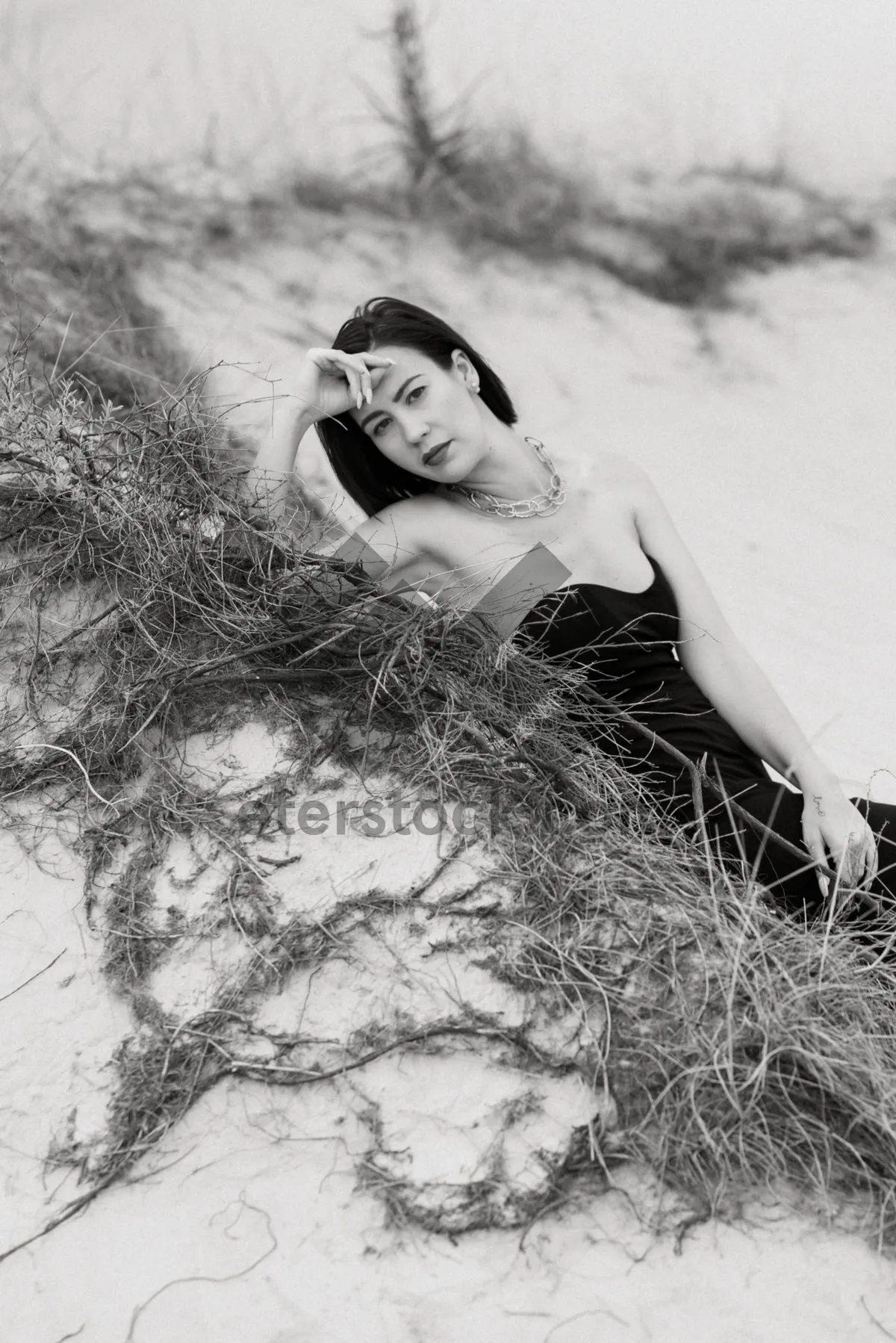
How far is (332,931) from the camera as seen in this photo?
184cm

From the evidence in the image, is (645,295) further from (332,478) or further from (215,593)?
(215,593)

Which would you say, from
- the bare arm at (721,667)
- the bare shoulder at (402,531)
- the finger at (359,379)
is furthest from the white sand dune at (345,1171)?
the bare arm at (721,667)

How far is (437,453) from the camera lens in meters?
2.46

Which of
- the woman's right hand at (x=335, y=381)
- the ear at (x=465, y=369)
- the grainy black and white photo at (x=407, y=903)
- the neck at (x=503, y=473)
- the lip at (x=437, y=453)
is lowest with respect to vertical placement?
the grainy black and white photo at (x=407, y=903)

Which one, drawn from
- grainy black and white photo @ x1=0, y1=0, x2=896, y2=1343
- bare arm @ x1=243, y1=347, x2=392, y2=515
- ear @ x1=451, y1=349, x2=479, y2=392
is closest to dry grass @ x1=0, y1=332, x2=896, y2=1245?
grainy black and white photo @ x1=0, y1=0, x2=896, y2=1343

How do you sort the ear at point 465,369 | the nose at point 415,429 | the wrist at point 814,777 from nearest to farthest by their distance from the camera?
the wrist at point 814,777
the nose at point 415,429
the ear at point 465,369

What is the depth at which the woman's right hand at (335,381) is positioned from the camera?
7.78 ft

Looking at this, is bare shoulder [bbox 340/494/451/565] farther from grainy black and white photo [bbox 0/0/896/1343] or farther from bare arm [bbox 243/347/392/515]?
bare arm [bbox 243/347/392/515]

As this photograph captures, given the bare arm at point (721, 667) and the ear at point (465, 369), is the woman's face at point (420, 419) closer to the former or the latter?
the ear at point (465, 369)

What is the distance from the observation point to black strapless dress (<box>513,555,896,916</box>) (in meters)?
2.19

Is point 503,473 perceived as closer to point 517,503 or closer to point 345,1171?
point 517,503

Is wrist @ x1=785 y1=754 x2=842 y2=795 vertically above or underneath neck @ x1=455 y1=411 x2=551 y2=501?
underneath

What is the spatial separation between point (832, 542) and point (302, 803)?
11.1 ft

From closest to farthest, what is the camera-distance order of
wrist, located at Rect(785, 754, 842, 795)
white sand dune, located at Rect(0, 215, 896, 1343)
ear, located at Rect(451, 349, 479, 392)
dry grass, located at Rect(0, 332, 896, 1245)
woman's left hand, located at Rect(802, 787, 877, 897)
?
1. white sand dune, located at Rect(0, 215, 896, 1343)
2. dry grass, located at Rect(0, 332, 896, 1245)
3. woman's left hand, located at Rect(802, 787, 877, 897)
4. wrist, located at Rect(785, 754, 842, 795)
5. ear, located at Rect(451, 349, 479, 392)
